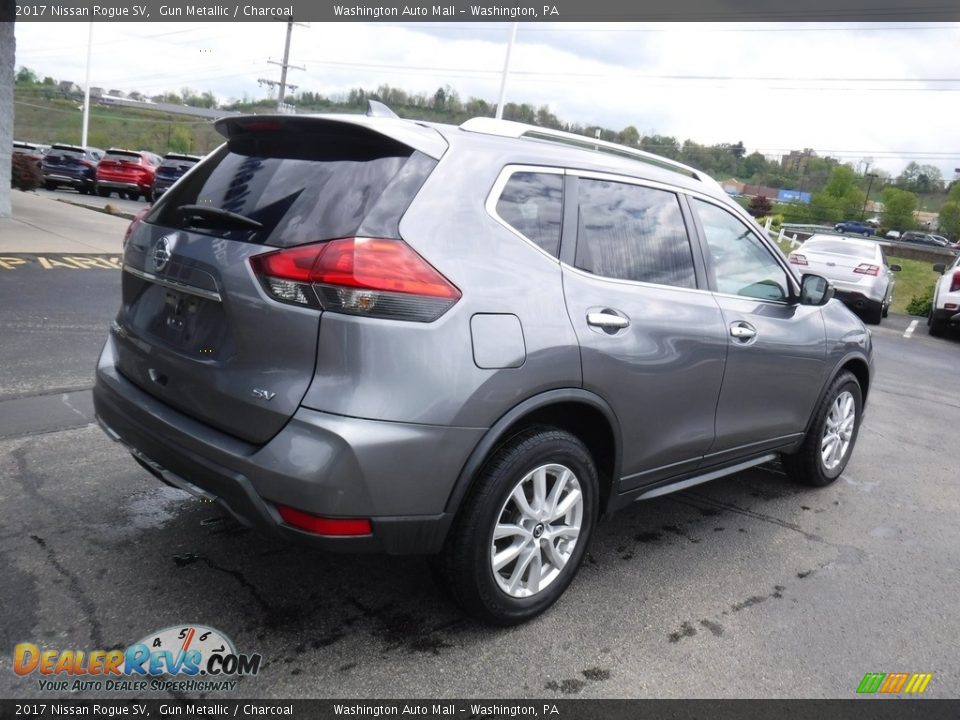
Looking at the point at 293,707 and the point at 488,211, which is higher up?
the point at 488,211

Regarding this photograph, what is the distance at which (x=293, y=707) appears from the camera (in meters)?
2.44

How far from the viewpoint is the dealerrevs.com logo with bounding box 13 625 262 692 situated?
8.04 ft

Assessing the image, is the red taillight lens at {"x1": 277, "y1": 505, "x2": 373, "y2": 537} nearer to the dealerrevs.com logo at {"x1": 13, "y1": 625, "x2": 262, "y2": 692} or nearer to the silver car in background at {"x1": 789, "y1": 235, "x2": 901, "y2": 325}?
the dealerrevs.com logo at {"x1": 13, "y1": 625, "x2": 262, "y2": 692}

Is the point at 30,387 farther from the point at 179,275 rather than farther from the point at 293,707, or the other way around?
the point at 293,707

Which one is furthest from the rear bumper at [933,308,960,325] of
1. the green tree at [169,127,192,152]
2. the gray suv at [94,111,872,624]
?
the green tree at [169,127,192,152]

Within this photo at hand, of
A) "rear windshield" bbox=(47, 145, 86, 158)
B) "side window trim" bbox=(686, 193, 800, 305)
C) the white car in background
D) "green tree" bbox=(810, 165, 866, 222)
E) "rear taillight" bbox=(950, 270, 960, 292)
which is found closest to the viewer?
"side window trim" bbox=(686, 193, 800, 305)

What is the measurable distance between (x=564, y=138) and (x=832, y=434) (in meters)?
2.79

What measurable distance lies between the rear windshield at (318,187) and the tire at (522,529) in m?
0.90

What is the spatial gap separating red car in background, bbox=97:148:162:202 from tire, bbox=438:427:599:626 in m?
26.9

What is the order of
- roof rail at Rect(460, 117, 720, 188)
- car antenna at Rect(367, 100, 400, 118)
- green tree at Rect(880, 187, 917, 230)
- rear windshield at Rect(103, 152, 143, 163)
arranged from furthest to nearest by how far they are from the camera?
green tree at Rect(880, 187, 917, 230), rear windshield at Rect(103, 152, 143, 163), roof rail at Rect(460, 117, 720, 188), car antenna at Rect(367, 100, 400, 118)

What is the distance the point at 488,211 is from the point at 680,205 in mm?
1266

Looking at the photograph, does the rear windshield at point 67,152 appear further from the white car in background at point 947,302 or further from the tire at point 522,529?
the tire at point 522,529

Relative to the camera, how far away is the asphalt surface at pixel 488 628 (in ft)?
8.86

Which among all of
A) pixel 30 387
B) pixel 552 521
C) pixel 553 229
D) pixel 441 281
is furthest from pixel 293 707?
pixel 30 387
